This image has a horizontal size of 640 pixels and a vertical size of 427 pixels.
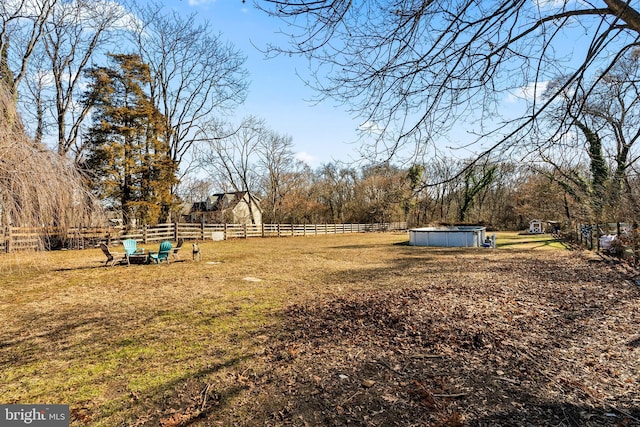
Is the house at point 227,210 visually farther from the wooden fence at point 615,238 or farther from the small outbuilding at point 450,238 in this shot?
the wooden fence at point 615,238

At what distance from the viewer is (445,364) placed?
12.3 feet

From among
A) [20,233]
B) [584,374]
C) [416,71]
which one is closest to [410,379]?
[584,374]

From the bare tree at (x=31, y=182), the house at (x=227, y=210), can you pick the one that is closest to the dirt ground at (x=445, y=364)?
the bare tree at (x=31, y=182)

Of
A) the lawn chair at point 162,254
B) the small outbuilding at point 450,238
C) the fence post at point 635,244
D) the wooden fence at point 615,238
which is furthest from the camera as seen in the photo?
the small outbuilding at point 450,238

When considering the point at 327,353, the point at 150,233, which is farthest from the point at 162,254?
the point at 150,233

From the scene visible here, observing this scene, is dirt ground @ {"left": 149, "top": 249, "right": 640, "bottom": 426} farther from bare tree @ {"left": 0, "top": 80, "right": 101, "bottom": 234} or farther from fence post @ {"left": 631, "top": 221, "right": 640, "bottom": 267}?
bare tree @ {"left": 0, "top": 80, "right": 101, "bottom": 234}

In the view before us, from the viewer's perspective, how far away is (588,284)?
25.9 feet

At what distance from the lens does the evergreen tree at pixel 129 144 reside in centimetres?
1994

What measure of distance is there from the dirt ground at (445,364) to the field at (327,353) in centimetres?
2

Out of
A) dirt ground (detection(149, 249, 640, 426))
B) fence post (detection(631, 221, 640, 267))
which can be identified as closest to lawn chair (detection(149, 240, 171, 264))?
dirt ground (detection(149, 249, 640, 426))

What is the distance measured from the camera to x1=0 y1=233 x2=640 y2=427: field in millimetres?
2893

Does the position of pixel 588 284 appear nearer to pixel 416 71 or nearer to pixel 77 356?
pixel 416 71

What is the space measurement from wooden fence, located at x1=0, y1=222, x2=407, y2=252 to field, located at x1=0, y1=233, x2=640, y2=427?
40 cm

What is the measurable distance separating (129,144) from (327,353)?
73.3 feet
